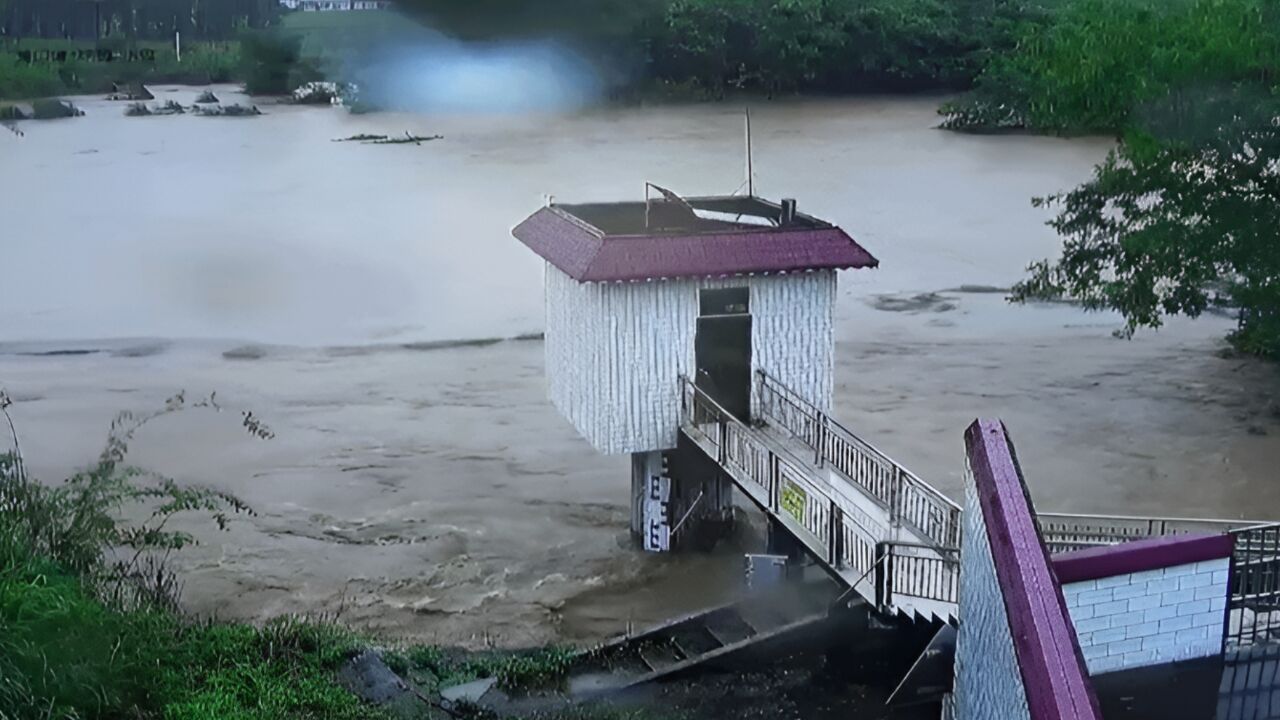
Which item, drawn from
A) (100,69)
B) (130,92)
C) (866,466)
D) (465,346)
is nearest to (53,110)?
(130,92)

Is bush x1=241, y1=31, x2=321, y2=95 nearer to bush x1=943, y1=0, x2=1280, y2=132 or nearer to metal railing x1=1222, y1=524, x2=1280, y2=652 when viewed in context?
bush x1=943, y1=0, x2=1280, y2=132

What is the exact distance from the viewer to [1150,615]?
656 cm

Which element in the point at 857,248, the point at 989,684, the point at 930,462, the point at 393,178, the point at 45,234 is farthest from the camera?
the point at 393,178

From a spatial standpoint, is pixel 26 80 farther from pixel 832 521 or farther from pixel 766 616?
pixel 832 521

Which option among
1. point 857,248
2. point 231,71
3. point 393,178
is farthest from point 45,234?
point 857,248

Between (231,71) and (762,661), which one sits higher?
(231,71)

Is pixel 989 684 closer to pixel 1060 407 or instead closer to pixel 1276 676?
pixel 1276 676

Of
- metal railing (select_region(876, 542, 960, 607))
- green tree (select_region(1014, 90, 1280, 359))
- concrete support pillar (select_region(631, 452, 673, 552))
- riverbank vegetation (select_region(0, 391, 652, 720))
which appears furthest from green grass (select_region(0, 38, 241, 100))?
green tree (select_region(1014, 90, 1280, 359))

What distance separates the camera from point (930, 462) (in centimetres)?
1594

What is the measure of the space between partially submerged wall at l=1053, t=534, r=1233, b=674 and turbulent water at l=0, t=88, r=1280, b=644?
16.7 feet

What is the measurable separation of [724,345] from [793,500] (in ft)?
6.34

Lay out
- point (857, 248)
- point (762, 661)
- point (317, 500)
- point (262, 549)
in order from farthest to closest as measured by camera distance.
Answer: point (317, 500)
point (262, 549)
point (857, 248)
point (762, 661)

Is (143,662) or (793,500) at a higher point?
(793,500)

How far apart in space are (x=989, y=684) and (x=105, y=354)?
20011 millimetres
